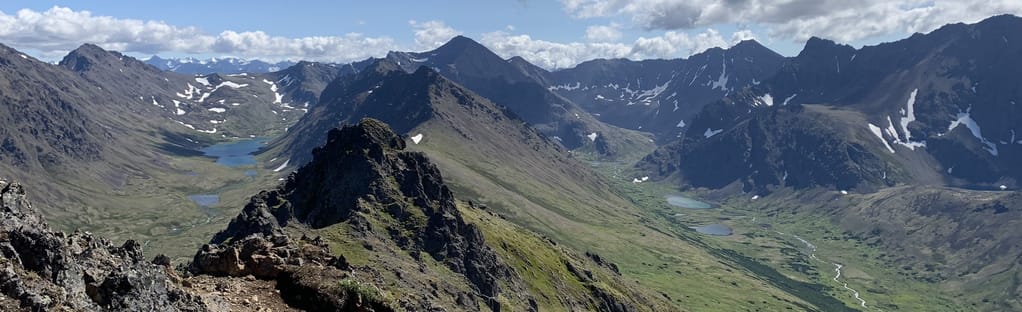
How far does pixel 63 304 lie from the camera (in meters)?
27.3

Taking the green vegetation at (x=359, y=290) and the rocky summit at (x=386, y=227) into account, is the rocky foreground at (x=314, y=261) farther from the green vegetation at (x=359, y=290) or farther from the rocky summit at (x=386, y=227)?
the rocky summit at (x=386, y=227)

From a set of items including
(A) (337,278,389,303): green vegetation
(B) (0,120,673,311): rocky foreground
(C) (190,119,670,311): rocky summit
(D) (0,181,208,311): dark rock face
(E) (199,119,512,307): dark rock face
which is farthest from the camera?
Answer: (E) (199,119,512,307): dark rock face

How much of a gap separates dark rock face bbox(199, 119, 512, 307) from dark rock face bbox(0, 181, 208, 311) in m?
122

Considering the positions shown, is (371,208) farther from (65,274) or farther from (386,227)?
(65,274)

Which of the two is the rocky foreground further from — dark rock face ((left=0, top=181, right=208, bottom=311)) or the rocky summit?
the rocky summit

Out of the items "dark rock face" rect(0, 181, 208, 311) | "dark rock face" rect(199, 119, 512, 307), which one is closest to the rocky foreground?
"dark rock face" rect(0, 181, 208, 311)

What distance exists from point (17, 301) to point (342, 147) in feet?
570

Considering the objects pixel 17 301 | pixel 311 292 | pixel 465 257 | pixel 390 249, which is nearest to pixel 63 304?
pixel 17 301

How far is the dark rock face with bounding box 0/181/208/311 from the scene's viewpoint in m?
26.8

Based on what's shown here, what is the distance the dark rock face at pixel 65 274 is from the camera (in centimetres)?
2675

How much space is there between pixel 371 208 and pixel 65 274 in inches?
5759

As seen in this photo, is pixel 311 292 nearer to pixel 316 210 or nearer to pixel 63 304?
pixel 63 304

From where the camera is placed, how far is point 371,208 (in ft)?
574

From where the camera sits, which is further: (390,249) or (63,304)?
(390,249)
